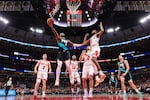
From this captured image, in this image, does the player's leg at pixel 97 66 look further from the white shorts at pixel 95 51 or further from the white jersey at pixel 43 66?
the white jersey at pixel 43 66

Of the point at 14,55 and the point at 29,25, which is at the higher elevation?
the point at 29,25

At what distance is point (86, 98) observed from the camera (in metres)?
6.82

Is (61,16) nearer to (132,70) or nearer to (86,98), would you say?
(86,98)

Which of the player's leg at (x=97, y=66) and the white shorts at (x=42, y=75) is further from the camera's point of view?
the white shorts at (x=42, y=75)

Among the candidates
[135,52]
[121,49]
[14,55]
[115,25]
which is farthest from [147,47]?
Result: [14,55]

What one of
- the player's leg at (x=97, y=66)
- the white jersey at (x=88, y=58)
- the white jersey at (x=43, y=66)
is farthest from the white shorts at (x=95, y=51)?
the white jersey at (x=43, y=66)

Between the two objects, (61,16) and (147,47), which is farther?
(147,47)

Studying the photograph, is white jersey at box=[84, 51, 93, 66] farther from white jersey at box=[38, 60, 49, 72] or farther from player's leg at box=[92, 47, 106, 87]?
white jersey at box=[38, 60, 49, 72]

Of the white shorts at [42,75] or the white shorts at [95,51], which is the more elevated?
the white shorts at [95,51]

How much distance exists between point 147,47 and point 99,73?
3823 centimetres

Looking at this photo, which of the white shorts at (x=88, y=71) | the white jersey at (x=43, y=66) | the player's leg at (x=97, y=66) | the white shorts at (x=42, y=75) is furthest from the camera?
the white jersey at (x=43, y=66)

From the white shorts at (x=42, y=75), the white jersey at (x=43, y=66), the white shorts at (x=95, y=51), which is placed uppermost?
the white shorts at (x=95, y=51)

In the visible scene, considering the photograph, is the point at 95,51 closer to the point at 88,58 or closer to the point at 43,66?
the point at 88,58

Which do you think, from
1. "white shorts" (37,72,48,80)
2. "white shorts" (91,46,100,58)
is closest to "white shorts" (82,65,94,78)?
"white shorts" (91,46,100,58)
